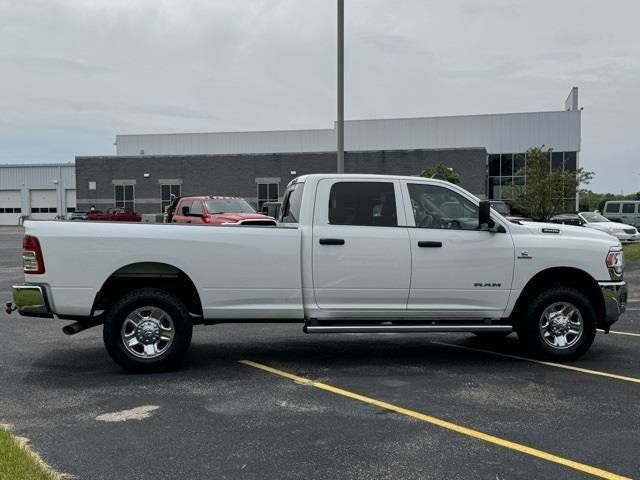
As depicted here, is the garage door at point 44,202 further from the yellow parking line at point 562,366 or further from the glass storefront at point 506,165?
the yellow parking line at point 562,366

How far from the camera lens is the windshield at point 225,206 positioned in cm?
1844

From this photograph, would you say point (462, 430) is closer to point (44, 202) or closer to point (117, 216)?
point (117, 216)

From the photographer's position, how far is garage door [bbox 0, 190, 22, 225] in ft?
245

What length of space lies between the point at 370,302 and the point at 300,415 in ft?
6.15

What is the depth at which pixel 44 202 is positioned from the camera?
74.8 m

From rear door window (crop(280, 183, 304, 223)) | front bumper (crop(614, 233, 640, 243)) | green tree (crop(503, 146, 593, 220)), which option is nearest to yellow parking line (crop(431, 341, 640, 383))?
rear door window (crop(280, 183, 304, 223))

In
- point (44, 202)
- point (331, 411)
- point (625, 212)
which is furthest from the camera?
point (44, 202)

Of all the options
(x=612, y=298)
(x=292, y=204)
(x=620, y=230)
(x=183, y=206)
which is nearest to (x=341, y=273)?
(x=292, y=204)

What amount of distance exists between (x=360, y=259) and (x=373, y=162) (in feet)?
134

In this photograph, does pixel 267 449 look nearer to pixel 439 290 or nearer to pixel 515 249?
pixel 439 290

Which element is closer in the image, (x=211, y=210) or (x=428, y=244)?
(x=428, y=244)

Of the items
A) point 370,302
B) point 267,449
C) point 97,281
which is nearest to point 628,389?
point 370,302

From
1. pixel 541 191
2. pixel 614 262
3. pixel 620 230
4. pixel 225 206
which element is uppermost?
pixel 541 191

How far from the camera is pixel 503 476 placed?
158 inches
